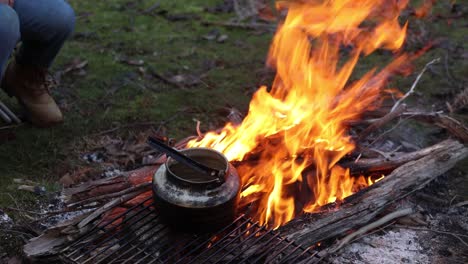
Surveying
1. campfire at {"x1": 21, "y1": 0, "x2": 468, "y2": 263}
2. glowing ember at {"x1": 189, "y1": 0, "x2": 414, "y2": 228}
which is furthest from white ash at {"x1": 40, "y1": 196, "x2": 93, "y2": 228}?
glowing ember at {"x1": 189, "y1": 0, "x2": 414, "y2": 228}

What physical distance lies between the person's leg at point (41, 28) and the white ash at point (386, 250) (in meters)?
3.08

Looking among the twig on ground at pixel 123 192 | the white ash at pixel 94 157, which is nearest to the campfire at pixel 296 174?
the twig on ground at pixel 123 192

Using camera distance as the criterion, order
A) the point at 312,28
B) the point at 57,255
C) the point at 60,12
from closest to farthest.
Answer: the point at 57,255
the point at 60,12
the point at 312,28

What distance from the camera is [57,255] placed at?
2.86m

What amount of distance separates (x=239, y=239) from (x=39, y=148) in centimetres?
231

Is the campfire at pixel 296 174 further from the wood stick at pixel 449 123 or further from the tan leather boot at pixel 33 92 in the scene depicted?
the tan leather boot at pixel 33 92

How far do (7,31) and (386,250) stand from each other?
122 inches

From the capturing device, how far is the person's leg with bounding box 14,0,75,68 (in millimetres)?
4070

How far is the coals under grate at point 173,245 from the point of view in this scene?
2861 millimetres

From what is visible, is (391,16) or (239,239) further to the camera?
(391,16)

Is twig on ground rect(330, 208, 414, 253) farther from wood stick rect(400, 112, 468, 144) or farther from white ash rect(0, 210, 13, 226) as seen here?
white ash rect(0, 210, 13, 226)

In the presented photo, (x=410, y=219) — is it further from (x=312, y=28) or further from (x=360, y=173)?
(x=312, y=28)

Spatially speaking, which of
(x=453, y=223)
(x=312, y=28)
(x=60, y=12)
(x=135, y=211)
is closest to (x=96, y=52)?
(x=60, y=12)

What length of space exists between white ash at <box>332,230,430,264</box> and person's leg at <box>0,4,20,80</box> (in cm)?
277
